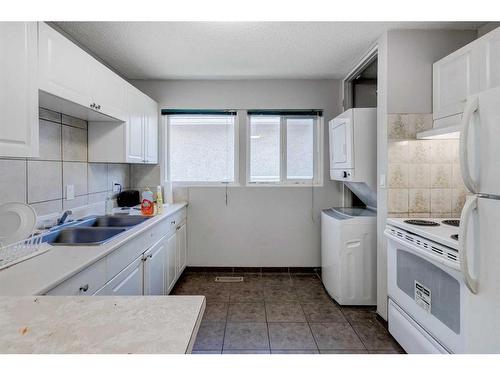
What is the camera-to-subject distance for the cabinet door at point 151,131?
298 cm

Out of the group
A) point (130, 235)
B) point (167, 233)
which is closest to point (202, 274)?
point (167, 233)

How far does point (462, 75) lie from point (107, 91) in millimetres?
2580

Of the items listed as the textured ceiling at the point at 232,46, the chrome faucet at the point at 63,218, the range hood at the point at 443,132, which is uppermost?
the textured ceiling at the point at 232,46

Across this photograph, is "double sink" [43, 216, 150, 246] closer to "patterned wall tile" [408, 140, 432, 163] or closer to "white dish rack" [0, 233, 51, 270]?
"white dish rack" [0, 233, 51, 270]

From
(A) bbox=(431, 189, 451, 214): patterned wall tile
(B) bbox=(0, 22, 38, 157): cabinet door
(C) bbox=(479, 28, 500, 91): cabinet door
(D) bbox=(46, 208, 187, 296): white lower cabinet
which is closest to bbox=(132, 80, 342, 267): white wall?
(D) bbox=(46, 208, 187, 296): white lower cabinet

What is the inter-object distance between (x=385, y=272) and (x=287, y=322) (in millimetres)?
940

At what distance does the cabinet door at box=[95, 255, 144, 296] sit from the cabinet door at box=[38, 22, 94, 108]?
1.11 meters

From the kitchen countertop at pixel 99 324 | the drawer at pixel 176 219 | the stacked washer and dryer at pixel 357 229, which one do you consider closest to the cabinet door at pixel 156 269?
the drawer at pixel 176 219

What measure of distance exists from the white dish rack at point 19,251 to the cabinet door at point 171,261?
1.28 meters

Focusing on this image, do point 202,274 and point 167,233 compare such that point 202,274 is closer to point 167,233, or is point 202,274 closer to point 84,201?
point 167,233

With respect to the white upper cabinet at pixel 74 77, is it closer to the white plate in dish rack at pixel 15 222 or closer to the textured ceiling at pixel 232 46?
the textured ceiling at pixel 232 46

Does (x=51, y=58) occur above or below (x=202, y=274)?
above

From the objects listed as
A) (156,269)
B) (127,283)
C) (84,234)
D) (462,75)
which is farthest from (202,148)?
(462,75)
